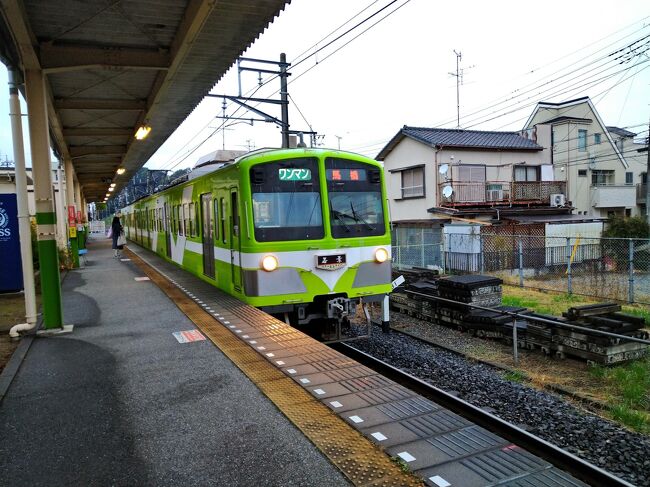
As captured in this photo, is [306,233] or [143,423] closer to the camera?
[143,423]

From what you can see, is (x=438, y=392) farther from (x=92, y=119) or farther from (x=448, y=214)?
(x=448, y=214)

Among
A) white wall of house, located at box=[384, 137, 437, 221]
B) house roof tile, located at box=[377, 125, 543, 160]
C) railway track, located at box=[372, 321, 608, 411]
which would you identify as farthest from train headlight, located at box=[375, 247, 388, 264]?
house roof tile, located at box=[377, 125, 543, 160]

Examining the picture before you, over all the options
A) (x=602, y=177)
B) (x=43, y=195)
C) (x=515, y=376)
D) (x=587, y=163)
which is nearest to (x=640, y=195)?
(x=602, y=177)

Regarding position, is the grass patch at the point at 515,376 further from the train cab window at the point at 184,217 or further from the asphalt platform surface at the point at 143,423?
the train cab window at the point at 184,217

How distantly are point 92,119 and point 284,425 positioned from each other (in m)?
10.4

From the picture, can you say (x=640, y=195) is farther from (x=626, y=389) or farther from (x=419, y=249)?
(x=626, y=389)

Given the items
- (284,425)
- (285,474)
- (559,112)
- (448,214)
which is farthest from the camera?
(559,112)

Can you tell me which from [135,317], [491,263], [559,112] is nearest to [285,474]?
[135,317]

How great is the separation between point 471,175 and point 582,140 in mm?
9974

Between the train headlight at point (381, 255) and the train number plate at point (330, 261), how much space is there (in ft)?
2.06

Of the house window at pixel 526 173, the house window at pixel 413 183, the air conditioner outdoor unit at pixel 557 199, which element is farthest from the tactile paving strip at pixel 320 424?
the house window at pixel 526 173

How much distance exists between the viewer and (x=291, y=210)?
6973mm

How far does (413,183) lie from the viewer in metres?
24.4

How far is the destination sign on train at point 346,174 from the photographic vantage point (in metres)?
7.20
